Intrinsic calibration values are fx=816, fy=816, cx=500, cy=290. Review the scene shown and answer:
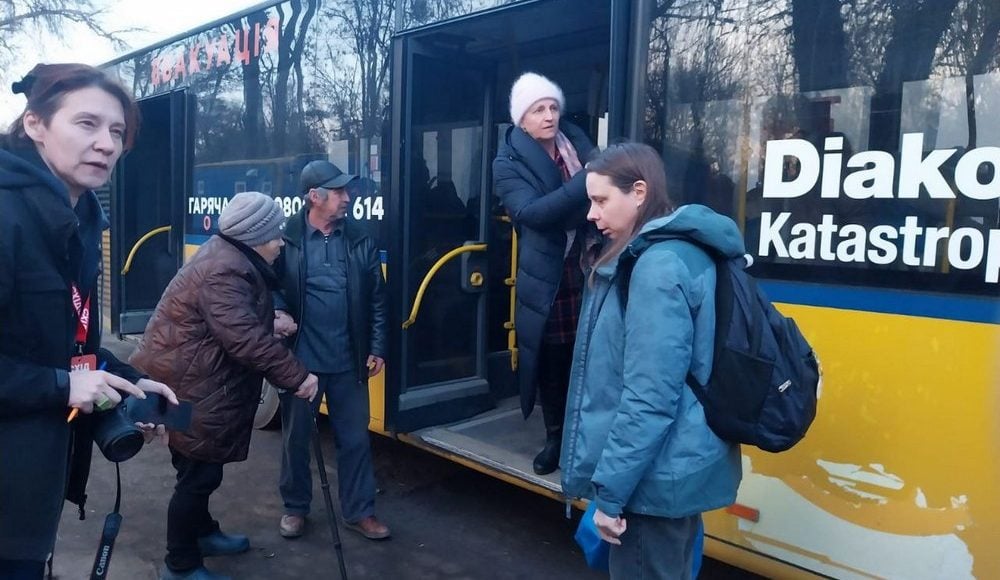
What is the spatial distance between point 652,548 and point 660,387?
1.44ft

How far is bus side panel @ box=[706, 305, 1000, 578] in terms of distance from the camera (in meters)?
2.24

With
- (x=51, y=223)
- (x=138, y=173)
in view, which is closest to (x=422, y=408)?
(x=51, y=223)

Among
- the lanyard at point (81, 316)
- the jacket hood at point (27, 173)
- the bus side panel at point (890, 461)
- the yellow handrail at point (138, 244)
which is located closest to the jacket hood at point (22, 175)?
the jacket hood at point (27, 173)

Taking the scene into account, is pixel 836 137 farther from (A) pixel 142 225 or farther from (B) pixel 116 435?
(A) pixel 142 225

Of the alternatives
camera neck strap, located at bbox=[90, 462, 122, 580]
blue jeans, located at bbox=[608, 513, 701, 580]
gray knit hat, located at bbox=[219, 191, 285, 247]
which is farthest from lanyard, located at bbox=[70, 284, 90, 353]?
blue jeans, located at bbox=[608, 513, 701, 580]

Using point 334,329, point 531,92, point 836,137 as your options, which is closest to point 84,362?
point 334,329

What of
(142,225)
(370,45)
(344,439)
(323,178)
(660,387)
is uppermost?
(370,45)

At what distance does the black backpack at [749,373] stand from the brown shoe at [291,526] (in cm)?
248

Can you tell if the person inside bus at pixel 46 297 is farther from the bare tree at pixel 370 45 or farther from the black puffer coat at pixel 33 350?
the bare tree at pixel 370 45

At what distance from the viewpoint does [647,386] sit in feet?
5.97

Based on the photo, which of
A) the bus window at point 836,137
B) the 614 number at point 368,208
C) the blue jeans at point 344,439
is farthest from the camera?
the 614 number at point 368,208

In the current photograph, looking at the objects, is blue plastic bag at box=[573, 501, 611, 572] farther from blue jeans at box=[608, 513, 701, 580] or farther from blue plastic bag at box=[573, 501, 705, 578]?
blue jeans at box=[608, 513, 701, 580]

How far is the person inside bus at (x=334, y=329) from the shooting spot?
11.7 feet

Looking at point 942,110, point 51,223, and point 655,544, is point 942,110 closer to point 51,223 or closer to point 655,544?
point 655,544
